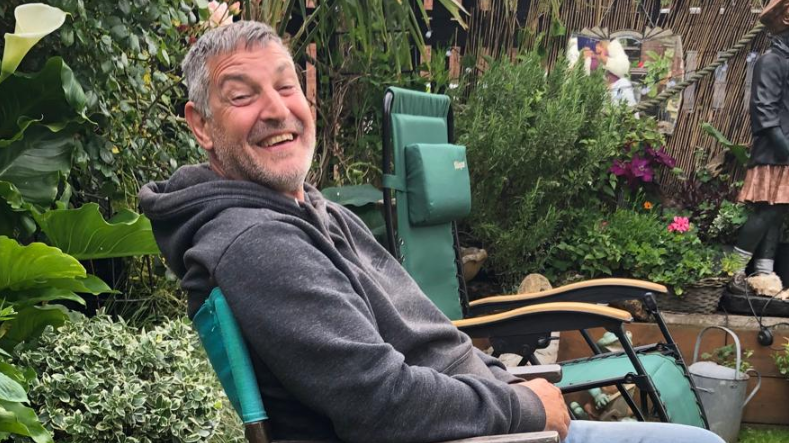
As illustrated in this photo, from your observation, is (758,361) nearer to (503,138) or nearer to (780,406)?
(780,406)

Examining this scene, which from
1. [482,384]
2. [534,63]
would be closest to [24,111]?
[482,384]

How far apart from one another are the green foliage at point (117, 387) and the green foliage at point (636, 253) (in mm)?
2510

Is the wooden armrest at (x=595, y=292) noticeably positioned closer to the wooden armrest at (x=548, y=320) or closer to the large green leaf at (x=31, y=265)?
the wooden armrest at (x=548, y=320)

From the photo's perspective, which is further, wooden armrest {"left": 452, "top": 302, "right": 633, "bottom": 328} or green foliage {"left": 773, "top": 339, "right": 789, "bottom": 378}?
green foliage {"left": 773, "top": 339, "right": 789, "bottom": 378}

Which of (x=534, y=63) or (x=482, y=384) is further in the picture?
(x=534, y=63)

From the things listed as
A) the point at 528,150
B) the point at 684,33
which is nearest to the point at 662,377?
the point at 528,150

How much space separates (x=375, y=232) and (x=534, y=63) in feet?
5.14

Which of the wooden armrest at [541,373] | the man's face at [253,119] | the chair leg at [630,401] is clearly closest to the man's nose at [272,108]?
the man's face at [253,119]

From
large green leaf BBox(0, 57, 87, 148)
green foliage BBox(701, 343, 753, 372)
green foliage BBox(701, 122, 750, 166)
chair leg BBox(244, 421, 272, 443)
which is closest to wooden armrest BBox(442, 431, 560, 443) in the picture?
chair leg BBox(244, 421, 272, 443)

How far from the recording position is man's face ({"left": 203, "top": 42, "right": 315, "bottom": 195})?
145cm

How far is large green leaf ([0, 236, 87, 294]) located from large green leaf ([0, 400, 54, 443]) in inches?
15.1

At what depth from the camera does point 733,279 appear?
162 inches

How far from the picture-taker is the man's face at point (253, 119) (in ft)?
4.77

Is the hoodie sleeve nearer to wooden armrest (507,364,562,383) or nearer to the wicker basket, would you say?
wooden armrest (507,364,562,383)
